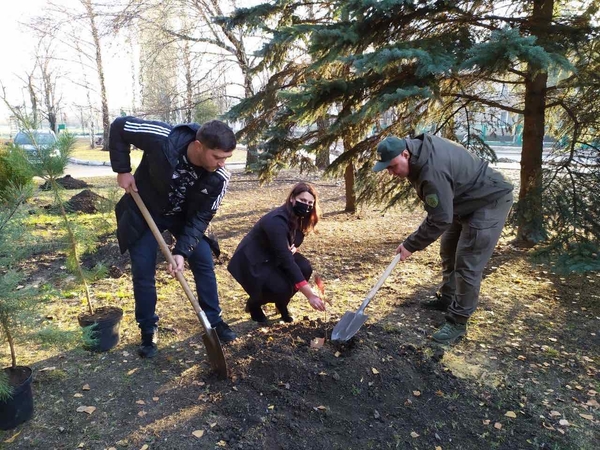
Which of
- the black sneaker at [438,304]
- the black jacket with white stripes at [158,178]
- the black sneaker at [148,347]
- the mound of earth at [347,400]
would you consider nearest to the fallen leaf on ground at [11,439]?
the black sneaker at [148,347]

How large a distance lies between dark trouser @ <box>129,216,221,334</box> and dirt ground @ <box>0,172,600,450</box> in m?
0.31

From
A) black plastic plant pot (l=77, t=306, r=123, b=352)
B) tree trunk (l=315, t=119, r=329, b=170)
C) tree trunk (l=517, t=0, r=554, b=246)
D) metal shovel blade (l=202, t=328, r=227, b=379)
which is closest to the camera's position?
metal shovel blade (l=202, t=328, r=227, b=379)

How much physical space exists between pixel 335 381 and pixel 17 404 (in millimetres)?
1843

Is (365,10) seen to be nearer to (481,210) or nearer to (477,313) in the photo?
(481,210)

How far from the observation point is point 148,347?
10.4 ft

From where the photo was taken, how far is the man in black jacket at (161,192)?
9.23 ft

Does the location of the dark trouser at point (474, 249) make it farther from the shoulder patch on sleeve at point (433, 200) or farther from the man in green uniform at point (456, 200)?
the shoulder patch on sleeve at point (433, 200)

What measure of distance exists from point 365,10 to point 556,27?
2.03 meters

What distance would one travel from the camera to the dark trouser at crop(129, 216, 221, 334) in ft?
9.91

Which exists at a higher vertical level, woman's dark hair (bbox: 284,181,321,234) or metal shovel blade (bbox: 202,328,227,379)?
woman's dark hair (bbox: 284,181,321,234)

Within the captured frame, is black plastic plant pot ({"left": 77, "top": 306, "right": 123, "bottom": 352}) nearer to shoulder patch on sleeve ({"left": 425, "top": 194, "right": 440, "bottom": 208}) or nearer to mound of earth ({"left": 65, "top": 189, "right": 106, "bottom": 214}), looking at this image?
shoulder patch on sleeve ({"left": 425, "top": 194, "right": 440, "bottom": 208})

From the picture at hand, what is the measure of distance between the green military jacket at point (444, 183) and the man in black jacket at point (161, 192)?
1.36 metres

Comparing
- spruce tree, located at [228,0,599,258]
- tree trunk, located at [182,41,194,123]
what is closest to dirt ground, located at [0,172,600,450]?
spruce tree, located at [228,0,599,258]

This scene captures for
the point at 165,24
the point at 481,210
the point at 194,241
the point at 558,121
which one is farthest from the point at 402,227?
the point at 165,24
